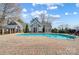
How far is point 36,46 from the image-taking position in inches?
122

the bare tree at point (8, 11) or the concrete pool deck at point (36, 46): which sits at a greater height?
the bare tree at point (8, 11)

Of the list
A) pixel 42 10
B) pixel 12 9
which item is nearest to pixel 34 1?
pixel 42 10

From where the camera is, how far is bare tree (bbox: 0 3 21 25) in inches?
122

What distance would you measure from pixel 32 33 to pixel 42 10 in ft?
1.41

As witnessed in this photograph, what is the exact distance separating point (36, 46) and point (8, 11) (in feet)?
2.53

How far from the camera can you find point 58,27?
3.12m

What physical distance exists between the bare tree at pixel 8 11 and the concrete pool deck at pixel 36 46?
0.31 metres

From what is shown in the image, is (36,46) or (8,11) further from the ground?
(8,11)

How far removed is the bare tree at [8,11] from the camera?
3104 millimetres

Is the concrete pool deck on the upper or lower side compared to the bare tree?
lower

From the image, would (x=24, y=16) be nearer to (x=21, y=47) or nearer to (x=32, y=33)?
(x=32, y=33)

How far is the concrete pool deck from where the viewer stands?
3.07 metres

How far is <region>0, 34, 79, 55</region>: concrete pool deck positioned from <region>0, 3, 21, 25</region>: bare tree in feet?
1.02
